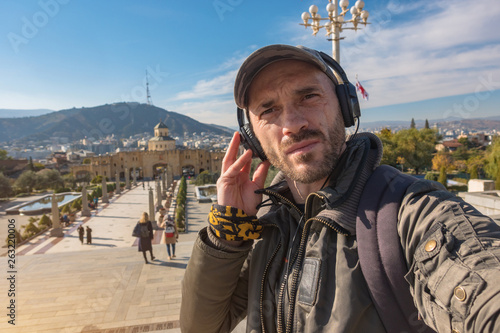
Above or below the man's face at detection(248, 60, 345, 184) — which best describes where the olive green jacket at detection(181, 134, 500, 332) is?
below

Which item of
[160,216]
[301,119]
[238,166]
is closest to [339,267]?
[301,119]

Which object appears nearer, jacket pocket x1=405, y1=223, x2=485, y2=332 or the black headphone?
jacket pocket x1=405, y1=223, x2=485, y2=332

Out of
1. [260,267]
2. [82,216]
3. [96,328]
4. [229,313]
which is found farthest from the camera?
[82,216]

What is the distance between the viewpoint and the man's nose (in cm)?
119

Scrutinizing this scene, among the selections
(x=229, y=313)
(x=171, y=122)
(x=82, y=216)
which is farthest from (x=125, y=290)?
(x=171, y=122)

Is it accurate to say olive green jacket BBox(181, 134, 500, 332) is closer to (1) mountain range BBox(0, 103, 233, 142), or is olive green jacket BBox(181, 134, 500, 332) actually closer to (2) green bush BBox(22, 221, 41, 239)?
(2) green bush BBox(22, 221, 41, 239)

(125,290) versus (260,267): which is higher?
(260,267)

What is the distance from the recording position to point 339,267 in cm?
100

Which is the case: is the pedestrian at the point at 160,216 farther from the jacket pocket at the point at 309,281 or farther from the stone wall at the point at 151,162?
the stone wall at the point at 151,162

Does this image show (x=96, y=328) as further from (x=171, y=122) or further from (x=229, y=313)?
(x=171, y=122)

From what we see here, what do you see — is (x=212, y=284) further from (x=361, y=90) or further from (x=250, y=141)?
(x=361, y=90)

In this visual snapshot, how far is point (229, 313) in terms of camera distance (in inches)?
62.5

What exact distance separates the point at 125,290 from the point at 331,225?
6.93 metres

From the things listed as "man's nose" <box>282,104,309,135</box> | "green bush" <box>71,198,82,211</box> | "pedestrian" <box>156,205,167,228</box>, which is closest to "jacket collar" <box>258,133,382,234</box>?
"man's nose" <box>282,104,309,135</box>
